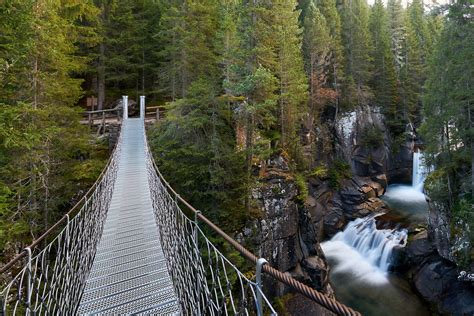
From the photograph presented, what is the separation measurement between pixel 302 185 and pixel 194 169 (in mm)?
4590

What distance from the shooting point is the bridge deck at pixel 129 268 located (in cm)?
318

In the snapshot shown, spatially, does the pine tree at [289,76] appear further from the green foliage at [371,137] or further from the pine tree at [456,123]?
the green foliage at [371,137]

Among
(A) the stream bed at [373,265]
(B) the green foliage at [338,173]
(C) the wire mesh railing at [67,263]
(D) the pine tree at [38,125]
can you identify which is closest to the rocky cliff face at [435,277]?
(A) the stream bed at [373,265]

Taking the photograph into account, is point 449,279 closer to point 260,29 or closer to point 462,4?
point 462,4

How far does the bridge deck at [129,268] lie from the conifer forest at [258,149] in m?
1.91

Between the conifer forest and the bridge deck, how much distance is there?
1.91 m

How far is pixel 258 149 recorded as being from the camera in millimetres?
9281

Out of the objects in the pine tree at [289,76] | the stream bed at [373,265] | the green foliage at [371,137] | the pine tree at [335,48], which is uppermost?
the pine tree at [335,48]

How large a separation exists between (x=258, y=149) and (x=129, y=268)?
19.9 ft

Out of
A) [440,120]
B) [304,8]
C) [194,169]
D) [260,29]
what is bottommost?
[194,169]

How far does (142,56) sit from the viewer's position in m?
19.2

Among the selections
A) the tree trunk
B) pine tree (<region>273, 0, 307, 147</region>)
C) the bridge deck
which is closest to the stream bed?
pine tree (<region>273, 0, 307, 147</region>)

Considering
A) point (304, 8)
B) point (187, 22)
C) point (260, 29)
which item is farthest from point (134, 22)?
point (304, 8)

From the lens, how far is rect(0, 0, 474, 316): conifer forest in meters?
7.63
